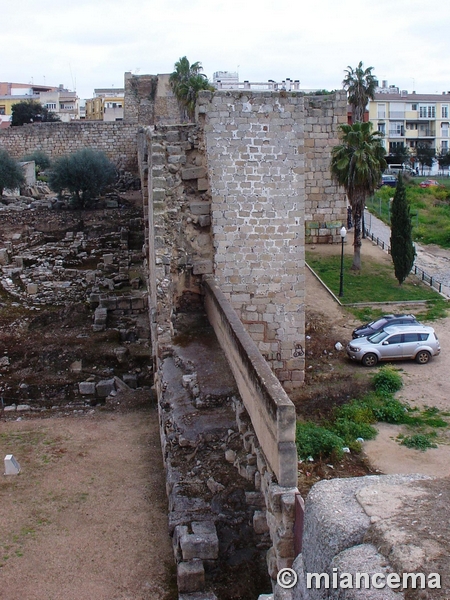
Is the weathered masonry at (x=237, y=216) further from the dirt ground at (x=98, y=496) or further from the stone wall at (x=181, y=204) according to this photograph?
the dirt ground at (x=98, y=496)

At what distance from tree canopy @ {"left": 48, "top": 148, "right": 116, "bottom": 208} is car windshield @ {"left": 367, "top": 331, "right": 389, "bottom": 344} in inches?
1038

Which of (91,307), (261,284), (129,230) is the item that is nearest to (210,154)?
(261,284)

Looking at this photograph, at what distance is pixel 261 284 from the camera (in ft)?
38.4

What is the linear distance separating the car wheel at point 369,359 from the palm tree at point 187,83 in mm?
19968

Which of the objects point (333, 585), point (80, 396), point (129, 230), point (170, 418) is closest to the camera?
point (333, 585)

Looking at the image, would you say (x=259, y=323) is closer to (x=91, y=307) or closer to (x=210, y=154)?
(x=210, y=154)

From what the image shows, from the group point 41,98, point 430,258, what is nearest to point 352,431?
point 430,258

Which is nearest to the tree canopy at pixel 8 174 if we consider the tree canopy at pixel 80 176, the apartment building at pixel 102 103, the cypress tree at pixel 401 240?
the tree canopy at pixel 80 176

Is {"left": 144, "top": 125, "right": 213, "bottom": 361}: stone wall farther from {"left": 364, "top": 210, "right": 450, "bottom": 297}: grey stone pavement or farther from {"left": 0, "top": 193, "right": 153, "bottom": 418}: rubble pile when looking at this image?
{"left": 364, "top": 210, "right": 450, "bottom": 297}: grey stone pavement

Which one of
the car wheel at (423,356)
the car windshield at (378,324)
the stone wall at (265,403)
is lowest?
the car wheel at (423,356)

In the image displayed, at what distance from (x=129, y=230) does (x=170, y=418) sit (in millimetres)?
23765

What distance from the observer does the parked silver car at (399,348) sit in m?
14.9

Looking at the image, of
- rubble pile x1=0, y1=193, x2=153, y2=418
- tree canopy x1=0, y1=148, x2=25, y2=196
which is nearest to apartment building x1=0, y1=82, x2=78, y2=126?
tree canopy x1=0, y1=148, x2=25, y2=196

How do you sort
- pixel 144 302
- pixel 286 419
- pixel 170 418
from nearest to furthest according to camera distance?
pixel 286 419 → pixel 170 418 → pixel 144 302
